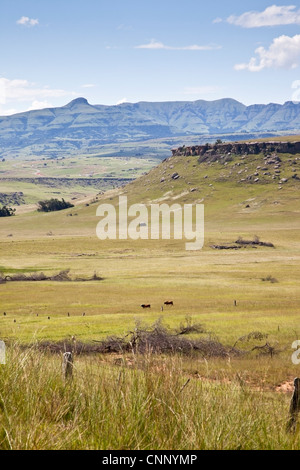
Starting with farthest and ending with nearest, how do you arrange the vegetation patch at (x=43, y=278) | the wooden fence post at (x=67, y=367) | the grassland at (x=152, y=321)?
the vegetation patch at (x=43, y=278)
the wooden fence post at (x=67, y=367)
the grassland at (x=152, y=321)

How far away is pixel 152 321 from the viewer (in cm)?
3503

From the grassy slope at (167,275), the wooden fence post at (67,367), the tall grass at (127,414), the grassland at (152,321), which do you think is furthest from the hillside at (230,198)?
the tall grass at (127,414)

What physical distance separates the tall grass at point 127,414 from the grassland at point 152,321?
0.02 metres

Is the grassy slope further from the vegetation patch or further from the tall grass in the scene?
the tall grass

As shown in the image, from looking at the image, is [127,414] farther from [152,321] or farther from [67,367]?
[152,321]

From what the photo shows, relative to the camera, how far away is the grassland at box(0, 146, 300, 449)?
18.4 feet

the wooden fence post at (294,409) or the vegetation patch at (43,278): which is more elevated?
the wooden fence post at (294,409)

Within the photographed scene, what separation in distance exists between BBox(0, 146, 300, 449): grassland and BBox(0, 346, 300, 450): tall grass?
2 cm

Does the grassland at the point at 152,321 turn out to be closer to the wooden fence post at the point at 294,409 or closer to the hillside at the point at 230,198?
the wooden fence post at the point at 294,409

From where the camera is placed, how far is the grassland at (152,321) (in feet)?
18.4

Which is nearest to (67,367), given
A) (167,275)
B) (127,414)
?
(127,414)

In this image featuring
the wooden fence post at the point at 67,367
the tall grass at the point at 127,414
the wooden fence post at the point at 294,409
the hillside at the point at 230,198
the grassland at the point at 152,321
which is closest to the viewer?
the tall grass at the point at 127,414

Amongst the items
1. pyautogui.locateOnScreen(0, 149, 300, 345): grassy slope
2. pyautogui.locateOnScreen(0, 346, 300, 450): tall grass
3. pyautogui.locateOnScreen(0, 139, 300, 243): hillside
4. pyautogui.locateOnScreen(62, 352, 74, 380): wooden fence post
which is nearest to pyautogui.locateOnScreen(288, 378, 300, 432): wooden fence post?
pyautogui.locateOnScreen(0, 346, 300, 450): tall grass
